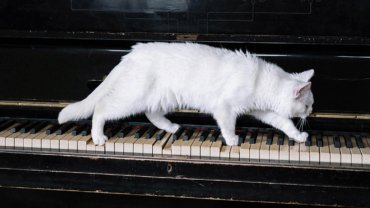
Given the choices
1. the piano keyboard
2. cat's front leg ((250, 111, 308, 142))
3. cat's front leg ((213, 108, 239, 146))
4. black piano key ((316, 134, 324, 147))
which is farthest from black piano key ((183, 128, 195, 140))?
black piano key ((316, 134, 324, 147))

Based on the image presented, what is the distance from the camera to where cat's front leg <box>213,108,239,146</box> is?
6.74ft

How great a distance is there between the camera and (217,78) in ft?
6.91

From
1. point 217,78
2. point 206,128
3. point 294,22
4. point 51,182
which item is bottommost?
point 51,182

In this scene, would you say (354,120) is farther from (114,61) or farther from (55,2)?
(55,2)

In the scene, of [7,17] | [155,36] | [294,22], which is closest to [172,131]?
[155,36]

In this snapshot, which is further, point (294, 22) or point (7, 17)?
point (7, 17)

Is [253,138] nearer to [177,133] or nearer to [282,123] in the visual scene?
[282,123]

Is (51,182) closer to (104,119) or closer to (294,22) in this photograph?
(104,119)

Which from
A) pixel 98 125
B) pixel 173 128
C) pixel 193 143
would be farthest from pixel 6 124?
pixel 193 143

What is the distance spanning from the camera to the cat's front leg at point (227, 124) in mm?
2055

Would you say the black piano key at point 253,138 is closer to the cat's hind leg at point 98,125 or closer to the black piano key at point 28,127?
the cat's hind leg at point 98,125

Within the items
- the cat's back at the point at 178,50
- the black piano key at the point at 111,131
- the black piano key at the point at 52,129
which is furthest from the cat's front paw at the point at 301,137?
the black piano key at the point at 52,129

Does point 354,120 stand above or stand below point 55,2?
below

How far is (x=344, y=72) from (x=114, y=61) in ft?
2.79
